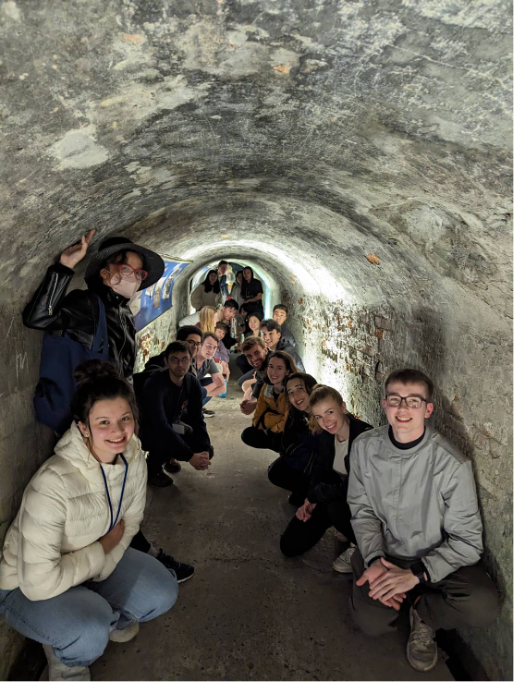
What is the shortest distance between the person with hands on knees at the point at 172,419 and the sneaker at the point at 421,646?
192cm

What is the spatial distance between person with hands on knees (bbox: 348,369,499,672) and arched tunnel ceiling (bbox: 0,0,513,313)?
0.82 meters

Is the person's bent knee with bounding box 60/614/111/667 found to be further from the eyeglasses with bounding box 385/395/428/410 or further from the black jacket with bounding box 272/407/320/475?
the black jacket with bounding box 272/407/320/475

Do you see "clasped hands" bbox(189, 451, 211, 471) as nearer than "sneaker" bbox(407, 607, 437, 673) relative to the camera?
No

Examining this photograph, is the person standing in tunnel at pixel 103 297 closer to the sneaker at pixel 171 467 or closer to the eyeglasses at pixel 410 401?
the sneaker at pixel 171 467

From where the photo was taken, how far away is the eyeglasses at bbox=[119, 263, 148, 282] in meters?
2.88

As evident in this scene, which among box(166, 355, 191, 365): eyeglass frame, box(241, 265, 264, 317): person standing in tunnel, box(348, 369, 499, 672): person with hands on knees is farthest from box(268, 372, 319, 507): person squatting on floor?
box(241, 265, 264, 317): person standing in tunnel

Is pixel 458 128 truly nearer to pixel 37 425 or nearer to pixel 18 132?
pixel 18 132

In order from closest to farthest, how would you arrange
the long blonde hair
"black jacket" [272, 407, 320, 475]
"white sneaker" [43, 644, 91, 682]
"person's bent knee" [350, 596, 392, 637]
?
1. "white sneaker" [43, 644, 91, 682]
2. "person's bent knee" [350, 596, 392, 637]
3. "black jacket" [272, 407, 320, 475]
4. the long blonde hair

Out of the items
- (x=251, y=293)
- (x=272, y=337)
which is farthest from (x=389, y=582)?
(x=251, y=293)

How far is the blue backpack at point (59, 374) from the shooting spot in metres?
2.48

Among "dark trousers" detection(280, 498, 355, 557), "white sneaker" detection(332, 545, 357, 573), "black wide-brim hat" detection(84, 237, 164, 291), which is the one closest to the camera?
"black wide-brim hat" detection(84, 237, 164, 291)

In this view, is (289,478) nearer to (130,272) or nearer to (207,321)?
(130,272)

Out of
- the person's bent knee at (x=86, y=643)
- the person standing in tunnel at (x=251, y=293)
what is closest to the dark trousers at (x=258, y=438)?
the person's bent knee at (x=86, y=643)

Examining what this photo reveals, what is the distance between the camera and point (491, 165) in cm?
161
